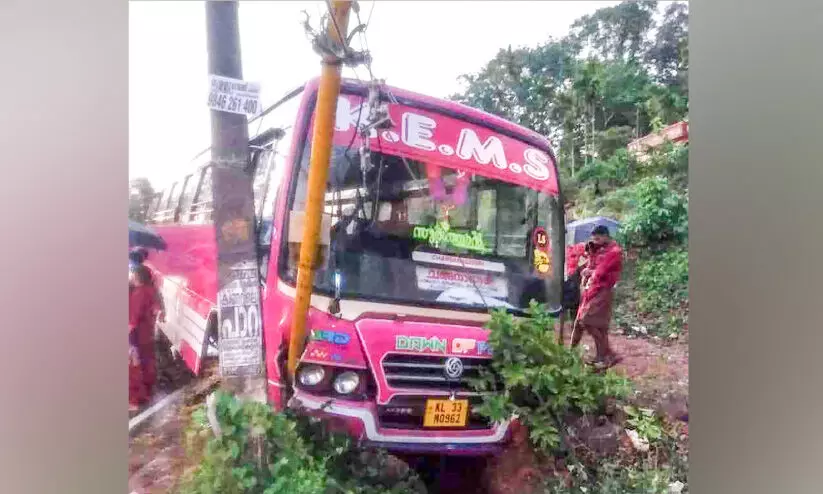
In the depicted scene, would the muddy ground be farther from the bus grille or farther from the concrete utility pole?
the bus grille

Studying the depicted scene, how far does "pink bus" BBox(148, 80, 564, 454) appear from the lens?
1.88 metres

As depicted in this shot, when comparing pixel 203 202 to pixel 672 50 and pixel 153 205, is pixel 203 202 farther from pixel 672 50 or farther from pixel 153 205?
pixel 672 50

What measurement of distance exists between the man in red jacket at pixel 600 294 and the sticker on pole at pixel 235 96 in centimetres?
116

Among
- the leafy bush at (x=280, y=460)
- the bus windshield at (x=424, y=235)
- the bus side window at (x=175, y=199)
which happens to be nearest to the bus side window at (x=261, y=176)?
the bus windshield at (x=424, y=235)

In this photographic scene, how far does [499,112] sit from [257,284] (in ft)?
3.08

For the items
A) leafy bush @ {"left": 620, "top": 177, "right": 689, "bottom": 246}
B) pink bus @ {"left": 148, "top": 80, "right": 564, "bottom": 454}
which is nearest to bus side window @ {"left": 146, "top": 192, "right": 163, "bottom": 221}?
pink bus @ {"left": 148, "top": 80, "right": 564, "bottom": 454}

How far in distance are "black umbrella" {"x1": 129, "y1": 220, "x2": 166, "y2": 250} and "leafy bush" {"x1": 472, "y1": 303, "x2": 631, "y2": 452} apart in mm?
1073

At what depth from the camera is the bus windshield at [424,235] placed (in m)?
1.88

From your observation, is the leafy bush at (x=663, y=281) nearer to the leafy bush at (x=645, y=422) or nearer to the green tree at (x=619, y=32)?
the leafy bush at (x=645, y=422)

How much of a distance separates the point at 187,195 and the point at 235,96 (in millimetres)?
346

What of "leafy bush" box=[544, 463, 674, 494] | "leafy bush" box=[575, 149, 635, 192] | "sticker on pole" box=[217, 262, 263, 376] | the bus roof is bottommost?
"leafy bush" box=[544, 463, 674, 494]

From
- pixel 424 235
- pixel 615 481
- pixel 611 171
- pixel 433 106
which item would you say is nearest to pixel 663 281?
pixel 611 171
